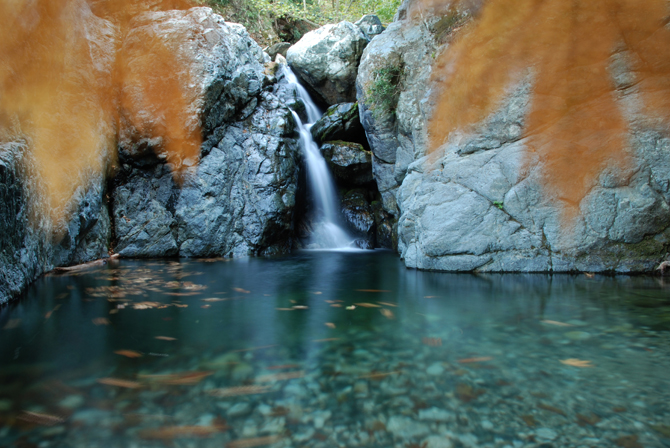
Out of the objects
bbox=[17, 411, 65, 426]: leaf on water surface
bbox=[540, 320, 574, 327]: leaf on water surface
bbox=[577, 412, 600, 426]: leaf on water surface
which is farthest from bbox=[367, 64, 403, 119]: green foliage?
bbox=[17, 411, 65, 426]: leaf on water surface

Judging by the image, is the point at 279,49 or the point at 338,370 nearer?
the point at 338,370

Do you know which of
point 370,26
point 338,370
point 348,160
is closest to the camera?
point 338,370

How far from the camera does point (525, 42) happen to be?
19.9 feet

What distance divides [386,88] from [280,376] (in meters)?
7.65

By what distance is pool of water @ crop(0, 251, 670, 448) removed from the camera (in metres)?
1.63

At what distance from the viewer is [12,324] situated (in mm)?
3203

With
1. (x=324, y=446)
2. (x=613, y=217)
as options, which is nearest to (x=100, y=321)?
(x=324, y=446)

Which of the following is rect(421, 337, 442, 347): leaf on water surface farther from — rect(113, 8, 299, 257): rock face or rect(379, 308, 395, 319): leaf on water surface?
rect(113, 8, 299, 257): rock face

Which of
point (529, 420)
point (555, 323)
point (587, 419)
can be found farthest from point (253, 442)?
point (555, 323)

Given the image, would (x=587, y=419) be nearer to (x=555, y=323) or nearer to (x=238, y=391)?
(x=555, y=323)

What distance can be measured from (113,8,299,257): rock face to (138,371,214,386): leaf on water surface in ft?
24.1

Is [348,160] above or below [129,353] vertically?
above

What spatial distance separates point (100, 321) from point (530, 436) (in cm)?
342

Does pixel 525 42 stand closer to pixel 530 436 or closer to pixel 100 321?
pixel 530 436
